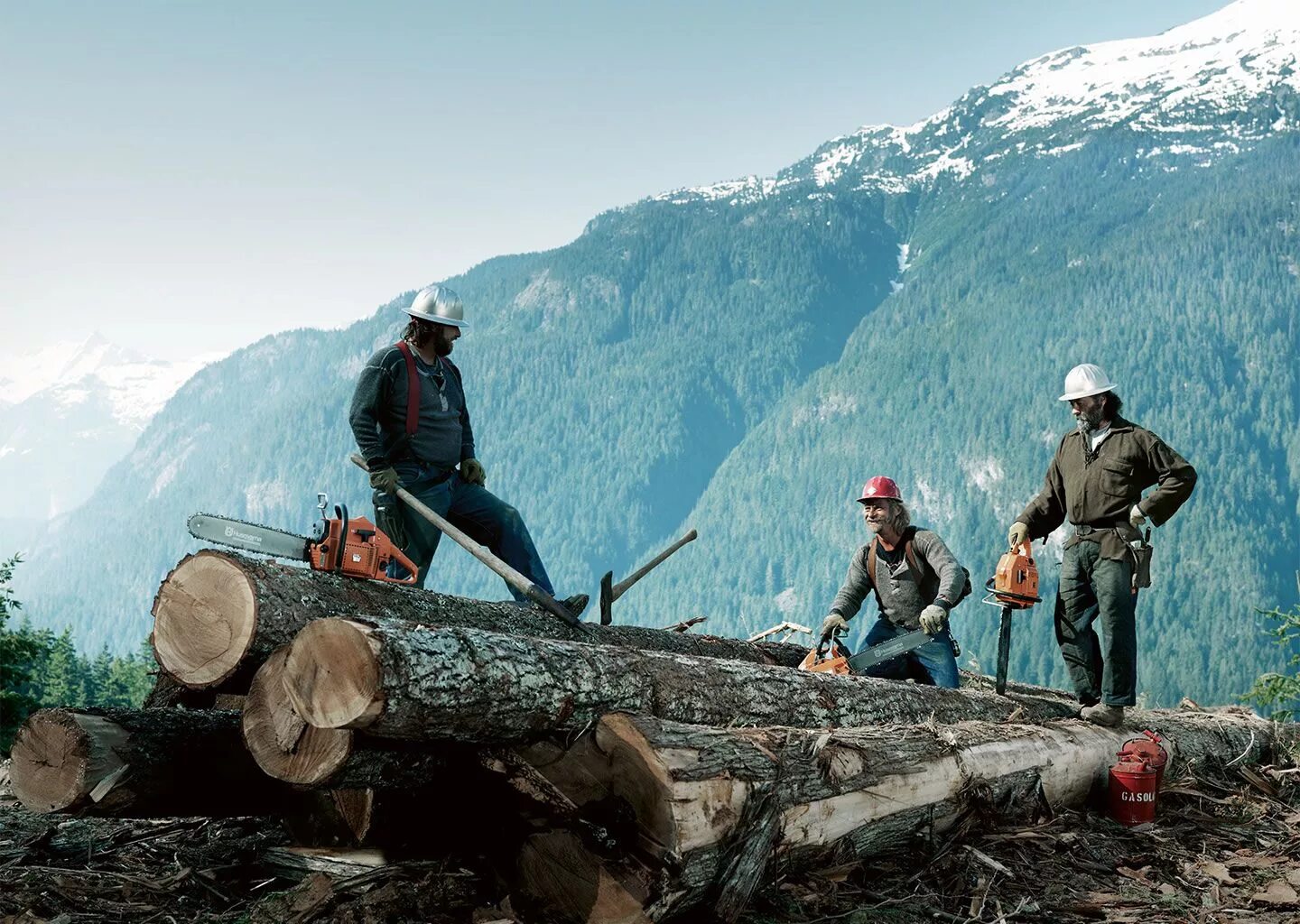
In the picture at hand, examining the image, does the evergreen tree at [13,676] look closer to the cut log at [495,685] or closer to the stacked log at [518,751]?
the stacked log at [518,751]

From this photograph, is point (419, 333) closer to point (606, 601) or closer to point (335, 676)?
point (606, 601)

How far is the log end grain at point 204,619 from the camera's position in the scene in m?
4.82

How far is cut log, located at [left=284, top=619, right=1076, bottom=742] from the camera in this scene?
3.98 meters

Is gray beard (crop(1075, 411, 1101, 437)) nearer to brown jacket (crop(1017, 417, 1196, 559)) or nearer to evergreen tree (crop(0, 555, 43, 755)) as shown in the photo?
brown jacket (crop(1017, 417, 1196, 559))

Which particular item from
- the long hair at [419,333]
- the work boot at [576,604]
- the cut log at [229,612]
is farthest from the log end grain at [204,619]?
the long hair at [419,333]

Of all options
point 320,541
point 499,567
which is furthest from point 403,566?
point 320,541

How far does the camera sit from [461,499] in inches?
299

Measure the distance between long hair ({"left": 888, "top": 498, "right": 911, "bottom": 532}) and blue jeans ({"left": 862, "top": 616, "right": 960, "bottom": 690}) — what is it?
2.16 ft

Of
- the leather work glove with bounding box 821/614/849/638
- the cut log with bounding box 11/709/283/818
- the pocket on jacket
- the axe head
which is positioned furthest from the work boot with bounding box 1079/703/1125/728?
Answer: the cut log with bounding box 11/709/283/818

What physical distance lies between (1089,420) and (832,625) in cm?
210

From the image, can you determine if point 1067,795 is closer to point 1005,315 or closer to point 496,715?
point 496,715

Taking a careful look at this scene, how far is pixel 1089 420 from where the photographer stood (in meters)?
7.10

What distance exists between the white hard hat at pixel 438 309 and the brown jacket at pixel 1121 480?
12.9 feet

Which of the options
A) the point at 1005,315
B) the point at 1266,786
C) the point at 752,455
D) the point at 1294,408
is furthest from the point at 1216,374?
the point at 1266,786
